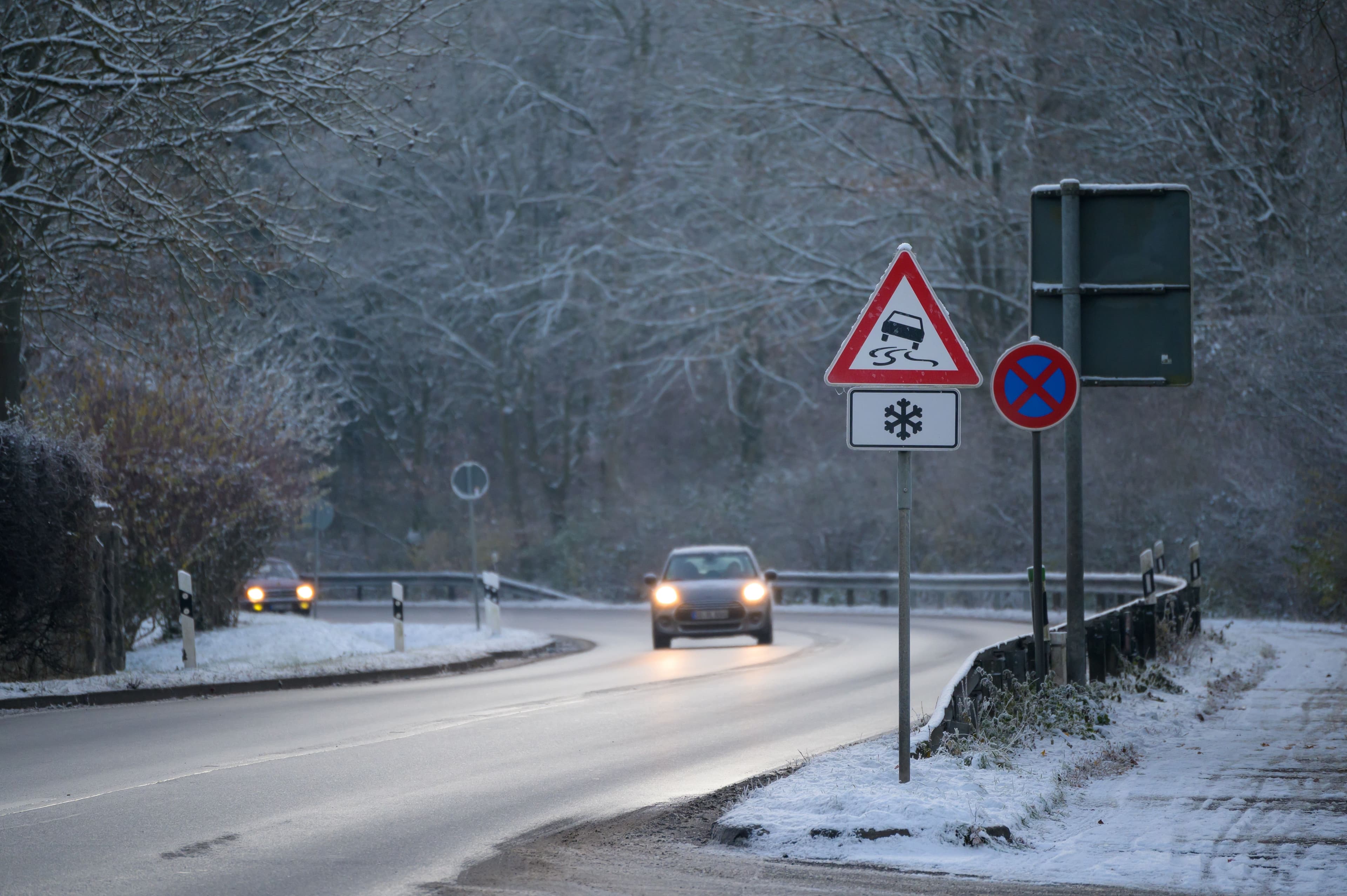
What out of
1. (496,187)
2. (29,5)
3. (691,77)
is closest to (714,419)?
(496,187)

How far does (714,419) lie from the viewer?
5881 centimetres

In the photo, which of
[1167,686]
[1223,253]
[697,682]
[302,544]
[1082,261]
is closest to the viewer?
[1082,261]

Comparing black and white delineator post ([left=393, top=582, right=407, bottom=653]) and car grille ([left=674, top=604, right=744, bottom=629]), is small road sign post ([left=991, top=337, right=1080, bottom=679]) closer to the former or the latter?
car grille ([left=674, top=604, right=744, bottom=629])

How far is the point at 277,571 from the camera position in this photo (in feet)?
127

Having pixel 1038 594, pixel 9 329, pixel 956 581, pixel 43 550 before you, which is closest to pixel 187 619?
pixel 43 550

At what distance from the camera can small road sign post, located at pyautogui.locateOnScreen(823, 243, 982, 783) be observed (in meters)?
9.20

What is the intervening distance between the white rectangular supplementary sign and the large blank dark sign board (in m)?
4.13

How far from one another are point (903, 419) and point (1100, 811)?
7.72ft

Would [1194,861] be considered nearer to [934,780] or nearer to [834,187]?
[934,780]

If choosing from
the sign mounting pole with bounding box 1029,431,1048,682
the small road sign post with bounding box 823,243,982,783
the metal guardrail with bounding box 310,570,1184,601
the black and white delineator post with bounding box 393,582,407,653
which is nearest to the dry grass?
the sign mounting pole with bounding box 1029,431,1048,682

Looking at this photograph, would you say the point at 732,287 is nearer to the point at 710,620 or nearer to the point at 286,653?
the point at 710,620

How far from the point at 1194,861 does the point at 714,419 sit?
168ft

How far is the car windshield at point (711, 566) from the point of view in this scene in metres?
25.9

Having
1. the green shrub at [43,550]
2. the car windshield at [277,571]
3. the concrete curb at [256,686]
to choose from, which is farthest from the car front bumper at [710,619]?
the car windshield at [277,571]
